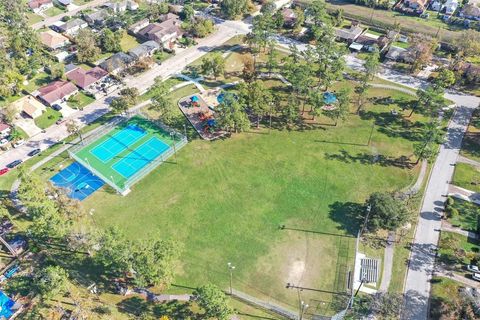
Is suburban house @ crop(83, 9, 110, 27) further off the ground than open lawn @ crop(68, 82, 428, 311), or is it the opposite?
suburban house @ crop(83, 9, 110, 27)

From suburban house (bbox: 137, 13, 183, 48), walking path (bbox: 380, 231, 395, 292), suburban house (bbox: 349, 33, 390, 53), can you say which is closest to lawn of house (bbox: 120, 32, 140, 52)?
suburban house (bbox: 137, 13, 183, 48)

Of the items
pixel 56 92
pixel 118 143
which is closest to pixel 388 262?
pixel 118 143

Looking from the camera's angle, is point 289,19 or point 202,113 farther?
point 289,19

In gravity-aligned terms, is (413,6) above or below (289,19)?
above

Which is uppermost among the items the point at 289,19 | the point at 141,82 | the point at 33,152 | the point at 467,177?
the point at 289,19

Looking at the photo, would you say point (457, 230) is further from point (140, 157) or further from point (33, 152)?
point (33, 152)

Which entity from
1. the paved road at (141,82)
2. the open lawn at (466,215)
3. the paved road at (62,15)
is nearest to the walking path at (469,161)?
the open lawn at (466,215)

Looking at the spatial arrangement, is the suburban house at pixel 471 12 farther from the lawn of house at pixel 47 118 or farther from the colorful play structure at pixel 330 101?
the lawn of house at pixel 47 118

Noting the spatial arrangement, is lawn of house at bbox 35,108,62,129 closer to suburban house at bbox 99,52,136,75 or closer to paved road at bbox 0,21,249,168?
paved road at bbox 0,21,249,168
